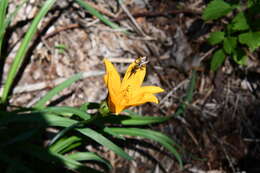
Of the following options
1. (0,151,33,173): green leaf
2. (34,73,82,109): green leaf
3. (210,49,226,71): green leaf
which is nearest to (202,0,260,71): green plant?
(210,49,226,71): green leaf

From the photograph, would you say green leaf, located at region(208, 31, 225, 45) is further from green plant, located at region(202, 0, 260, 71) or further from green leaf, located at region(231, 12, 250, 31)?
green leaf, located at region(231, 12, 250, 31)

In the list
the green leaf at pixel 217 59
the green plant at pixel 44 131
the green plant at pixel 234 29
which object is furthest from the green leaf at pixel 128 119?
the green plant at pixel 234 29

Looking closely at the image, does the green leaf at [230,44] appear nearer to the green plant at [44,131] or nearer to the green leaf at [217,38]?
the green leaf at [217,38]

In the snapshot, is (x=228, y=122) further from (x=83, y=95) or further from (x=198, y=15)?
(x=83, y=95)

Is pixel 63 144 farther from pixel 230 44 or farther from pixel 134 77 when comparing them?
pixel 230 44

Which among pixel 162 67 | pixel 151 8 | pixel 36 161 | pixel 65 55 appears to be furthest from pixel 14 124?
pixel 151 8

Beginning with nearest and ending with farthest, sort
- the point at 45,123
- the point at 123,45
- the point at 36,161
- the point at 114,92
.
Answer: the point at 114,92
the point at 45,123
the point at 36,161
the point at 123,45
